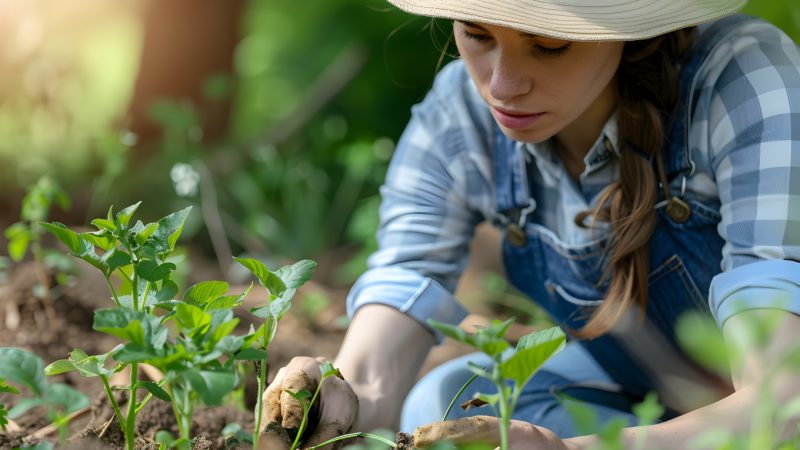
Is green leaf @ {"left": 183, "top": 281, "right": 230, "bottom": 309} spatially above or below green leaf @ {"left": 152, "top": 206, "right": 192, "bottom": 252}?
below

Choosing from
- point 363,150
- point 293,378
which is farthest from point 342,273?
point 293,378

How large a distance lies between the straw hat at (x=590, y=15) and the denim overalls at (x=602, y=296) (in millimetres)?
218

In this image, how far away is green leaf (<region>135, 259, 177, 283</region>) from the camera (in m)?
1.18

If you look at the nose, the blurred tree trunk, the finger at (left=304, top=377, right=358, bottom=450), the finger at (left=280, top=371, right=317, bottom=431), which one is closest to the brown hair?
the nose

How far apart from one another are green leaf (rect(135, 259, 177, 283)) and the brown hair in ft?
2.61

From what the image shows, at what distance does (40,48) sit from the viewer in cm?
327

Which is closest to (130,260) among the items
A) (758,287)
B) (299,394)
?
(299,394)

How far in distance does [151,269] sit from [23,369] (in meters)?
0.18

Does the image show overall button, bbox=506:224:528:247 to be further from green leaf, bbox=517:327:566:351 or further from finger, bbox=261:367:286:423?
green leaf, bbox=517:327:566:351

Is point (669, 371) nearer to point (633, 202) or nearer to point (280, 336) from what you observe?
point (633, 202)

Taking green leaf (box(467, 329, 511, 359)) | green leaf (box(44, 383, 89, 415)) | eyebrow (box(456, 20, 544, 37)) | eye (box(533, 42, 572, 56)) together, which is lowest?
green leaf (box(44, 383, 89, 415))

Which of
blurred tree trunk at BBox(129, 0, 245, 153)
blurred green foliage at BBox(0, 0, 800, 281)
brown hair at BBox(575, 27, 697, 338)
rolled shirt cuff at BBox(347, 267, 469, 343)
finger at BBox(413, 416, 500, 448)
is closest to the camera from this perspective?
finger at BBox(413, 416, 500, 448)

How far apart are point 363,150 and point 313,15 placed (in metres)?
0.65

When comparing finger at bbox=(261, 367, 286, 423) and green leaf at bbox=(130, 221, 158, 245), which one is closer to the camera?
A: green leaf at bbox=(130, 221, 158, 245)
